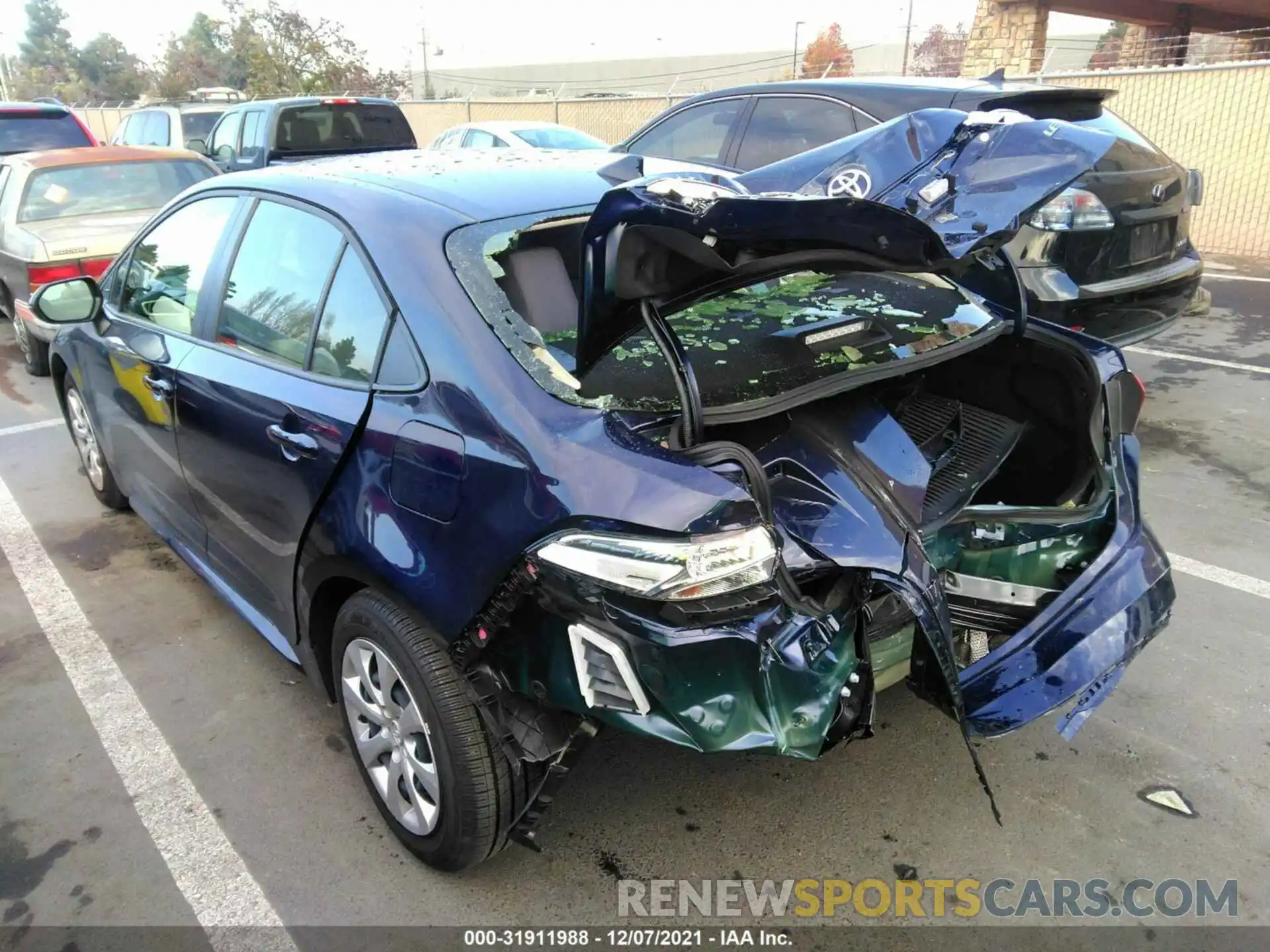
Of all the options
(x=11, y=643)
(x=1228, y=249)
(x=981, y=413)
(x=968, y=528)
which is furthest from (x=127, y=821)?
(x=1228, y=249)

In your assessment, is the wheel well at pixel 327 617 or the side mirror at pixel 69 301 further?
the side mirror at pixel 69 301

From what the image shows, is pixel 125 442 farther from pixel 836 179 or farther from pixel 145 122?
pixel 145 122

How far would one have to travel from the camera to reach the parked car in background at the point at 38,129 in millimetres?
9984

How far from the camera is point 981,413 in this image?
3.07 metres

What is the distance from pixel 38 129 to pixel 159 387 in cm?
928

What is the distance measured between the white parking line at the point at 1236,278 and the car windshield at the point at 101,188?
9778 millimetres

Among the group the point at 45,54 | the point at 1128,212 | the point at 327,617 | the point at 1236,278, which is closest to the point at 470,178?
the point at 327,617

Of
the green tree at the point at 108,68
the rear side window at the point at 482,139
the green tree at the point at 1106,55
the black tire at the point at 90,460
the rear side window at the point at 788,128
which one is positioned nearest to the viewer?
the black tire at the point at 90,460

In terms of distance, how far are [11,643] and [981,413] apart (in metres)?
3.74

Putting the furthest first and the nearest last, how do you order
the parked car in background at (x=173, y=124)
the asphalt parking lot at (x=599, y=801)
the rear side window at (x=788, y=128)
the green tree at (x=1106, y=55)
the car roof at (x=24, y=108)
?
the parked car in background at (x=173, y=124), the green tree at (x=1106, y=55), the car roof at (x=24, y=108), the rear side window at (x=788, y=128), the asphalt parking lot at (x=599, y=801)

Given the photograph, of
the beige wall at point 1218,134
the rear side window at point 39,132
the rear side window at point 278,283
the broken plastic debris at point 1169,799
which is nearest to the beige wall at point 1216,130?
the beige wall at point 1218,134

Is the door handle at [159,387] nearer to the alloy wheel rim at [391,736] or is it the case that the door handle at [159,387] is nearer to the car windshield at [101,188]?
the alloy wheel rim at [391,736]

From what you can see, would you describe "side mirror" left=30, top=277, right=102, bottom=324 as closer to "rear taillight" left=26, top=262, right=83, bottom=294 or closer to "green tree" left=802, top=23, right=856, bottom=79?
"rear taillight" left=26, top=262, right=83, bottom=294

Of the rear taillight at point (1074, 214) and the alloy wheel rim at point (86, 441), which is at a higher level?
the rear taillight at point (1074, 214)
